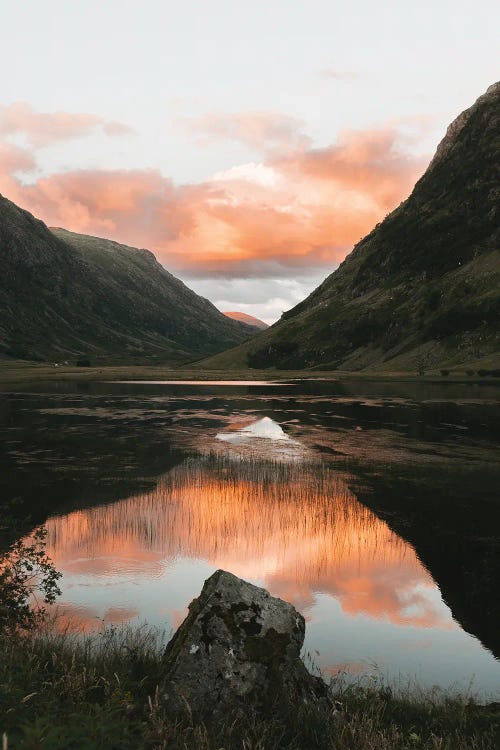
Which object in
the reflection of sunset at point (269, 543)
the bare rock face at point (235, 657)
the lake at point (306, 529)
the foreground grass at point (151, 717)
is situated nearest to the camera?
the foreground grass at point (151, 717)

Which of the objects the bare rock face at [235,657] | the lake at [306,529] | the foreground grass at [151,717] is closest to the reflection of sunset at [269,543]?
the lake at [306,529]

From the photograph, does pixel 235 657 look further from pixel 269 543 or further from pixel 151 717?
pixel 269 543

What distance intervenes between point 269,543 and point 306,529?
2.51 m

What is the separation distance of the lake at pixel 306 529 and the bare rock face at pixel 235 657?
4729 mm

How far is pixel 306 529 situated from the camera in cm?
2650

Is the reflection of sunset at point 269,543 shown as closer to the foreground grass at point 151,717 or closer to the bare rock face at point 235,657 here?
the foreground grass at point 151,717

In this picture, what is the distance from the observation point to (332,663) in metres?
14.8

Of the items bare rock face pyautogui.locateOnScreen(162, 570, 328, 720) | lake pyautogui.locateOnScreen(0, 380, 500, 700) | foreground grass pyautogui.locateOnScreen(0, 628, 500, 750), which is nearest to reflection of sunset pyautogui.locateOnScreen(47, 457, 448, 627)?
lake pyautogui.locateOnScreen(0, 380, 500, 700)

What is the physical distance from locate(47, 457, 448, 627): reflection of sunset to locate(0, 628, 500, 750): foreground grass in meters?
6.96

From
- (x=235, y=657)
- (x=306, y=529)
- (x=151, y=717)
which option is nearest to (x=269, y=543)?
(x=306, y=529)

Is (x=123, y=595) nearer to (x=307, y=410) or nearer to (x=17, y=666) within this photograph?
(x=17, y=666)

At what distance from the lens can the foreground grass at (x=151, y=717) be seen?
6781 mm

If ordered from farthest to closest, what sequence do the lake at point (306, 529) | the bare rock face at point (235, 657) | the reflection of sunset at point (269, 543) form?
the reflection of sunset at point (269, 543), the lake at point (306, 529), the bare rock face at point (235, 657)

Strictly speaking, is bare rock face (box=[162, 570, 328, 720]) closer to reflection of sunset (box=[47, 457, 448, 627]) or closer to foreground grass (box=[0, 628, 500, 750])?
foreground grass (box=[0, 628, 500, 750])
